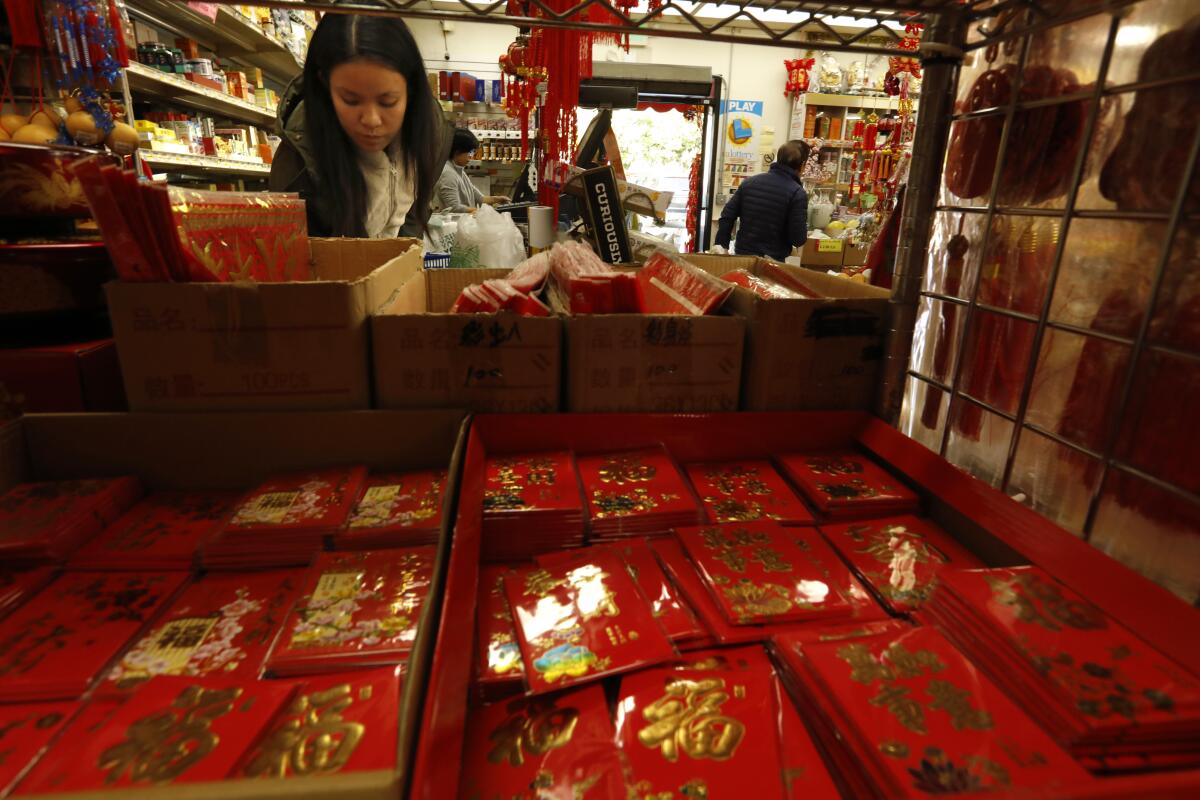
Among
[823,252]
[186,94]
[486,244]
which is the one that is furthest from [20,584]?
[823,252]

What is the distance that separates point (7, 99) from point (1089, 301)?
10.6 feet

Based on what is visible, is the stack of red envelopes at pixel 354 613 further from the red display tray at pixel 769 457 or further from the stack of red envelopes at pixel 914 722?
the stack of red envelopes at pixel 914 722

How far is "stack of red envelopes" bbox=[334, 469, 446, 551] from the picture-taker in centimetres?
99

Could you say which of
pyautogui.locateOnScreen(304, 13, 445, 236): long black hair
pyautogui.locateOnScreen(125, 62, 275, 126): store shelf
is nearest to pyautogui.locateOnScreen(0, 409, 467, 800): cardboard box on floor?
pyautogui.locateOnScreen(304, 13, 445, 236): long black hair

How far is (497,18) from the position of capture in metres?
0.97

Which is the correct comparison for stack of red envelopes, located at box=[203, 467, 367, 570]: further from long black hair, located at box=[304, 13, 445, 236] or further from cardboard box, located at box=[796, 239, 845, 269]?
cardboard box, located at box=[796, 239, 845, 269]

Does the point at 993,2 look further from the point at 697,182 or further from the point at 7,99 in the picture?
the point at 697,182

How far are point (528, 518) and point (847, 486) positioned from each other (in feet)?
2.01

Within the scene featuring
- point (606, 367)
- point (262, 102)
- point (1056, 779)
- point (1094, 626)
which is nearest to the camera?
point (1056, 779)

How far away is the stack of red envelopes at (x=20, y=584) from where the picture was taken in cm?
84

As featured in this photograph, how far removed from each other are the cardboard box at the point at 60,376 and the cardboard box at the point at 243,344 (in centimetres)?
16

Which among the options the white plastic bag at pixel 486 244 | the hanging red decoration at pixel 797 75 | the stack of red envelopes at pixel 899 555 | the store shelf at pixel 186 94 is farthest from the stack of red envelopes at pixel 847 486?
the hanging red decoration at pixel 797 75

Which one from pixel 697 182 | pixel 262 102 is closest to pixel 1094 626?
pixel 262 102

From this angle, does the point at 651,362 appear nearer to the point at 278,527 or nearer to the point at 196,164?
the point at 278,527
